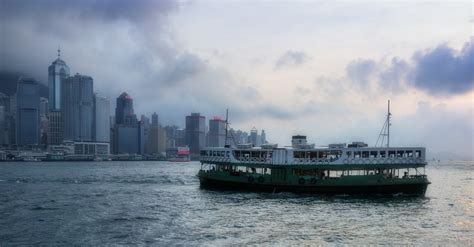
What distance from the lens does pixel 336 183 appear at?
58.5 meters

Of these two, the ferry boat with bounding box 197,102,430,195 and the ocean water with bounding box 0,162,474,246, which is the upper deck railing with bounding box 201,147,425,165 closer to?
the ferry boat with bounding box 197,102,430,195

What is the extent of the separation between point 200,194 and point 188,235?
27845 millimetres

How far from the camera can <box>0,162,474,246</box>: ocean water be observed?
34531mm

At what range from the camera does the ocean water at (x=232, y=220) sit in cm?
3453

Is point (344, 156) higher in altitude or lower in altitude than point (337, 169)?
higher

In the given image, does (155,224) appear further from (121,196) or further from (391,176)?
(391,176)

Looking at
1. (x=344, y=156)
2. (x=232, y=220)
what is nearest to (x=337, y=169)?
(x=344, y=156)

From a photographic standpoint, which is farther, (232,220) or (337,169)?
(337,169)

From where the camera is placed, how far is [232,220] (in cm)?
4188

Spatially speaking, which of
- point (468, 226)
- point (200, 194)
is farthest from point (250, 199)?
point (468, 226)

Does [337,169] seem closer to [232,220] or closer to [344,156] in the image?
[344,156]

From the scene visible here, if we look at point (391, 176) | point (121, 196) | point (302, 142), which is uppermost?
point (302, 142)

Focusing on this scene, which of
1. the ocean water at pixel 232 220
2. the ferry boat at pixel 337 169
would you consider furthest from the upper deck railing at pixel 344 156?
the ocean water at pixel 232 220

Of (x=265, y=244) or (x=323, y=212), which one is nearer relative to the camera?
(x=265, y=244)
